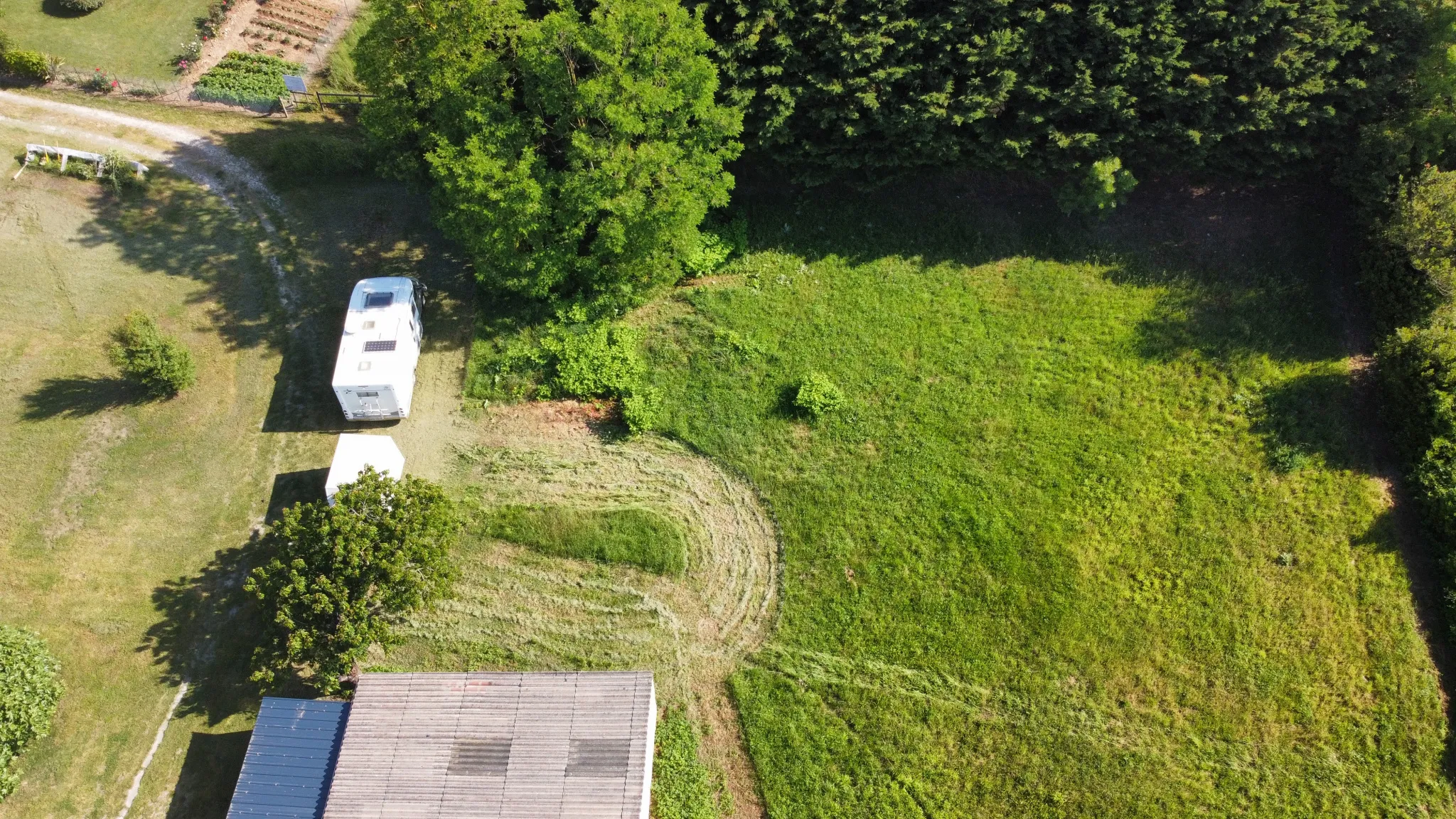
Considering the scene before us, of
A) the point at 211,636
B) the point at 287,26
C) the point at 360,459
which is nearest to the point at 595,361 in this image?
the point at 360,459

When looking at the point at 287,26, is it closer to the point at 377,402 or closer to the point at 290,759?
the point at 377,402

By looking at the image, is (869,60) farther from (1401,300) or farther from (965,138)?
(1401,300)

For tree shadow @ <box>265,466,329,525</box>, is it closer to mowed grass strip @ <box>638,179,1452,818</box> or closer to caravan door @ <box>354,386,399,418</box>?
caravan door @ <box>354,386,399,418</box>

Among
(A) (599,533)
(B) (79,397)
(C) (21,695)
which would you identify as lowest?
(C) (21,695)

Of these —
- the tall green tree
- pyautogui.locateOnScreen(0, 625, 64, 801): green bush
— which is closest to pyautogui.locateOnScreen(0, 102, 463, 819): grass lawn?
pyautogui.locateOnScreen(0, 625, 64, 801): green bush

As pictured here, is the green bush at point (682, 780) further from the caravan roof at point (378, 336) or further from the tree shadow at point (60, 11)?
the tree shadow at point (60, 11)

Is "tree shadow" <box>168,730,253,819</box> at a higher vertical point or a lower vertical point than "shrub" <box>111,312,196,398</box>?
lower
